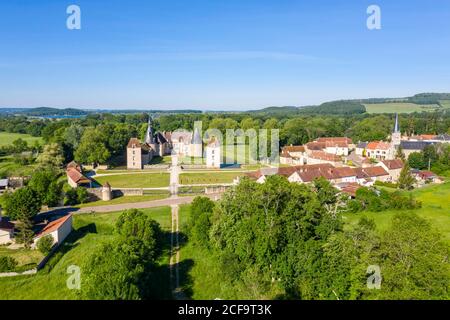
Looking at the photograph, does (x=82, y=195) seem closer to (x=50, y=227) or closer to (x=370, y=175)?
(x=50, y=227)

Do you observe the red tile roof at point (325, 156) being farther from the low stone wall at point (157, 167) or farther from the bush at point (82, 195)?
the bush at point (82, 195)

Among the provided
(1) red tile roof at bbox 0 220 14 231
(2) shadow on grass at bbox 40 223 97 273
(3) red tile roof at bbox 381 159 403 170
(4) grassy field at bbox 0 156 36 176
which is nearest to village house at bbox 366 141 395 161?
(3) red tile roof at bbox 381 159 403 170

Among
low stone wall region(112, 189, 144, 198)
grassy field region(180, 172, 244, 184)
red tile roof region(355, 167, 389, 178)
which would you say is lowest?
low stone wall region(112, 189, 144, 198)

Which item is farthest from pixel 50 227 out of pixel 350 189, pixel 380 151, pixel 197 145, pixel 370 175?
pixel 380 151

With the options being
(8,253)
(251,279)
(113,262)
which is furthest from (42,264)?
(251,279)

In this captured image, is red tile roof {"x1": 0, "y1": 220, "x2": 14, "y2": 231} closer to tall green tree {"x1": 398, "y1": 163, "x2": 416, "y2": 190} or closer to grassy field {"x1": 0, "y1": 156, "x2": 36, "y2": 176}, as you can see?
grassy field {"x1": 0, "y1": 156, "x2": 36, "y2": 176}
